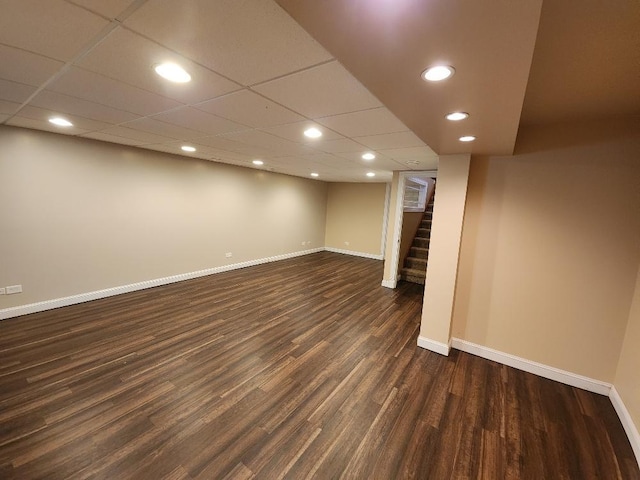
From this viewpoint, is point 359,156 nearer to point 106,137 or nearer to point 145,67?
point 145,67

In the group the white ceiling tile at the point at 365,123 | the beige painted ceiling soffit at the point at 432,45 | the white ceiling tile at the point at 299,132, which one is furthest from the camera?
the white ceiling tile at the point at 299,132

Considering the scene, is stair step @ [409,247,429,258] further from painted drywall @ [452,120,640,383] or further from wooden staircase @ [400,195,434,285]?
painted drywall @ [452,120,640,383]

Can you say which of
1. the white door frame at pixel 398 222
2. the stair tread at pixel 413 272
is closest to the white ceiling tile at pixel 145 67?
the white door frame at pixel 398 222

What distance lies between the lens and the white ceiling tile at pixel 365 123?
196 cm

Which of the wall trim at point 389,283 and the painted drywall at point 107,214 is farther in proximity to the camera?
the wall trim at point 389,283

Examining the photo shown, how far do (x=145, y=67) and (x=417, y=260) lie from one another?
5754 millimetres

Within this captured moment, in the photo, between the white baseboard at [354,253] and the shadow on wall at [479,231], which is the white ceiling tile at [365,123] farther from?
the white baseboard at [354,253]

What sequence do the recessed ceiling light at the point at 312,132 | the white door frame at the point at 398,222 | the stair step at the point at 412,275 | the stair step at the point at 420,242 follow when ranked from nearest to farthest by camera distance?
1. the recessed ceiling light at the point at 312,132
2. the white door frame at the point at 398,222
3. the stair step at the point at 412,275
4. the stair step at the point at 420,242

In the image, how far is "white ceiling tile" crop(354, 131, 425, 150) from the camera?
98.4 inches

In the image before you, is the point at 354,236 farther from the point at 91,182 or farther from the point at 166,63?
the point at 166,63

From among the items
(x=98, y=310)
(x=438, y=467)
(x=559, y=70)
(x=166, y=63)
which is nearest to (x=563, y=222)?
(x=559, y=70)

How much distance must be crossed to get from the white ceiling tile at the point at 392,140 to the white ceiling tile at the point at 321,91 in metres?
0.78

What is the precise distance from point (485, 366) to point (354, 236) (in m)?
5.68

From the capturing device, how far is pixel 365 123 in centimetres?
218
